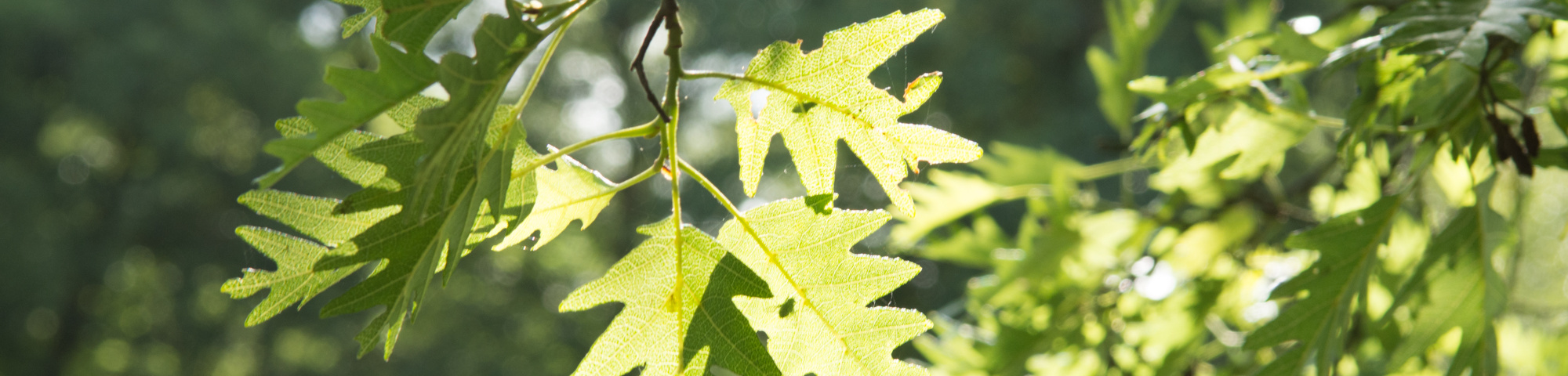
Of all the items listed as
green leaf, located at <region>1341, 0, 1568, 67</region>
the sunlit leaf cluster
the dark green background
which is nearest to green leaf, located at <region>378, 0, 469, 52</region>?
the sunlit leaf cluster

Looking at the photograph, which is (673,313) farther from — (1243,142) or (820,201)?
(1243,142)

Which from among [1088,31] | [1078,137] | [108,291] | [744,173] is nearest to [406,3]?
[744,173]

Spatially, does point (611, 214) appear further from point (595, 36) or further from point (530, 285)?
point (595, 36)

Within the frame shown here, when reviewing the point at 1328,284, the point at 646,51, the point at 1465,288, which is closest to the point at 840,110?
the point at 646,51

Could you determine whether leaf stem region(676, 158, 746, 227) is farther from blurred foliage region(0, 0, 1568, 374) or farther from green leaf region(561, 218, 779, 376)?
blurred foliage region(0, 0, 1568, 374)

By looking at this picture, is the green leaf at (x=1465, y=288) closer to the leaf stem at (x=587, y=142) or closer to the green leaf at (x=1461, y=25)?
the green leaf at (x=1461, y=25)

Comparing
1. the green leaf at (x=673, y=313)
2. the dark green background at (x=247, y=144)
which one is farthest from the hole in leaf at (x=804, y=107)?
the dark green background at (x=247, y=144)
